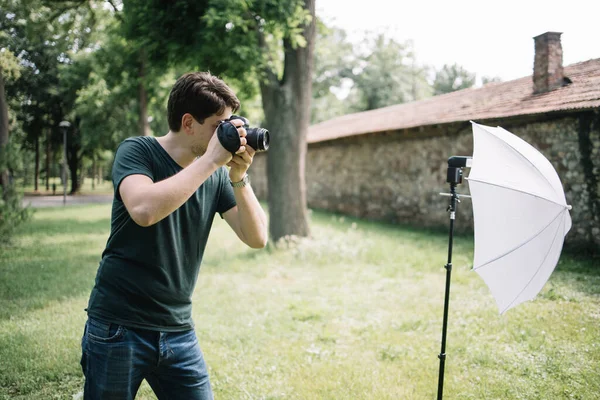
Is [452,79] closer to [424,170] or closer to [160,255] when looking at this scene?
[424,170]

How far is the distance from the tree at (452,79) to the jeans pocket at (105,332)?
3947cm

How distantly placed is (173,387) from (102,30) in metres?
16.5

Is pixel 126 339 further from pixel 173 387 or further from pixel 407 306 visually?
pixel 407 306

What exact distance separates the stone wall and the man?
374 inches

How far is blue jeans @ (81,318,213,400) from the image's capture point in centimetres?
180

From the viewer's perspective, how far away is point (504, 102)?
11.9m

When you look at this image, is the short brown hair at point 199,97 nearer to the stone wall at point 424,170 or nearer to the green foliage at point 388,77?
the stone wall at point 424,170

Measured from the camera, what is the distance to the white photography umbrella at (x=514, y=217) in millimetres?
2703

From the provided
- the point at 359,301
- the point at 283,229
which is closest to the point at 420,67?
the point at 283,229

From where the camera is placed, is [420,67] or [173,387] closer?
[173,387]

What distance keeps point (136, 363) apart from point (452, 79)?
41.6m

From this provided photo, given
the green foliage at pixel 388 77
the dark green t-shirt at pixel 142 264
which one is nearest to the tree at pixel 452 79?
the green foliage at pixel 388 77

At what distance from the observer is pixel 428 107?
1595 cm

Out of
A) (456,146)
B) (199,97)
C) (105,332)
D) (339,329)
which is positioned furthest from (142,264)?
(456,146)
